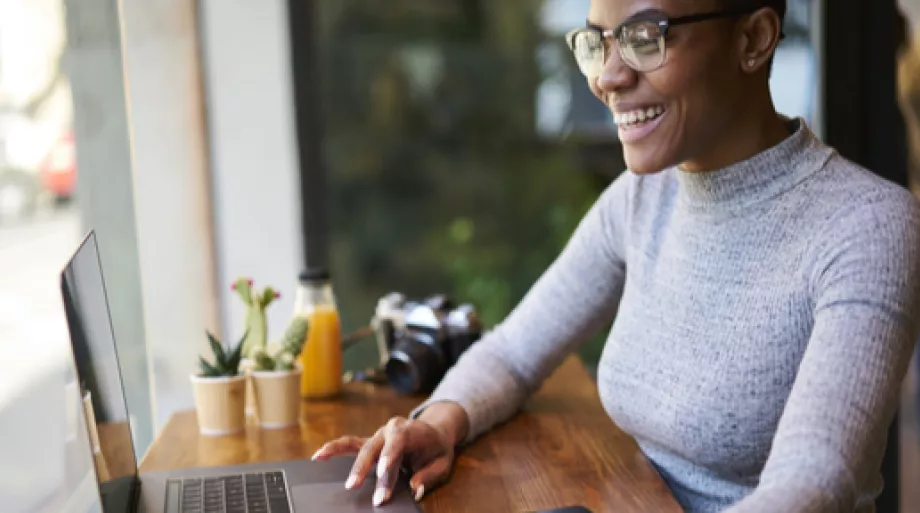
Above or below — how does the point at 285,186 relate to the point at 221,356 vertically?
above

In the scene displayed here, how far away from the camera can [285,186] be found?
242 cm

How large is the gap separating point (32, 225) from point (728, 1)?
3.13ft

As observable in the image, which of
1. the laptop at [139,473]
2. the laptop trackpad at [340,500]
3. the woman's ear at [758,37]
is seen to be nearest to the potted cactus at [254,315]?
the laptop at [139,473]

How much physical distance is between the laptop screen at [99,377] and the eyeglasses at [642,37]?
0.66 meters

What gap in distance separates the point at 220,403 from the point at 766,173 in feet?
2.75

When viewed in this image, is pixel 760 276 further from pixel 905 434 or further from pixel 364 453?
pixel 905 434

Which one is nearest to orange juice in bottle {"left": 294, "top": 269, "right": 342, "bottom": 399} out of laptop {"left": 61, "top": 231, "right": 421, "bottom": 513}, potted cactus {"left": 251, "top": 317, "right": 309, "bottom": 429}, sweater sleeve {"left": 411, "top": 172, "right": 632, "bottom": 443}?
potted cactus {"left": 251, "top": 317, "right": 309, "bottom": 429}

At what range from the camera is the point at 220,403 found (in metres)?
1.45

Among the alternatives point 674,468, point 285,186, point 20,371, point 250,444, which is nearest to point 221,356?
point 250,444

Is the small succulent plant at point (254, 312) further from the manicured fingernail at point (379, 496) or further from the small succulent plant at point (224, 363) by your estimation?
the manicured fingernail at point (379, 496)

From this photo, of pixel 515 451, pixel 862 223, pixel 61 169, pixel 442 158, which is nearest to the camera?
pixel 862 223

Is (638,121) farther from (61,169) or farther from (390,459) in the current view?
(61,169)

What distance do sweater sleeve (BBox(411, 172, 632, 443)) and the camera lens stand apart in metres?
0.16

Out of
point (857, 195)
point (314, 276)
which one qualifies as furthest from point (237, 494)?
point (857, 195)
